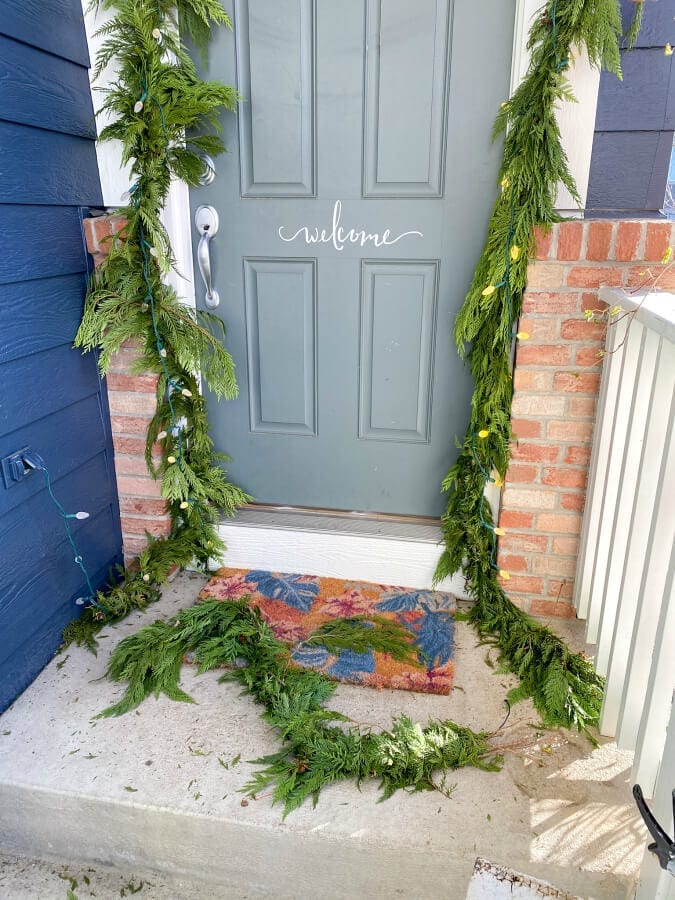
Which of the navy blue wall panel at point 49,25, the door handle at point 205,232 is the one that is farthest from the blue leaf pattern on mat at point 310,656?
the navy blue wall panel at point 49,25

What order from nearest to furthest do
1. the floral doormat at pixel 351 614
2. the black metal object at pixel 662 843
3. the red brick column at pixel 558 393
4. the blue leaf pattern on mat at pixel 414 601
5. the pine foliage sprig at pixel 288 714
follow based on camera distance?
the black metal object at pixel 662 843 → the pine foliage sprig at pixel 288 714 → the red brick column at pixel 558 393 → the floral doormat at pixel 351 614 → the blue leaf pattern on mat at pixel 414 601

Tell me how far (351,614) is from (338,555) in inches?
9.4

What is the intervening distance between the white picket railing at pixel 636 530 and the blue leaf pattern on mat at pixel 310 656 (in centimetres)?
78

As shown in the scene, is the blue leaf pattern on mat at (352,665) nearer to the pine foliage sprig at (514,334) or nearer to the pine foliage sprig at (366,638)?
the pine foliage sprig at (366,638)

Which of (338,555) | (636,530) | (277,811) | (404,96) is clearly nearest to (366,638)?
(338,555)

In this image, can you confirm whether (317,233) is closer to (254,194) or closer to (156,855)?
(254,194)

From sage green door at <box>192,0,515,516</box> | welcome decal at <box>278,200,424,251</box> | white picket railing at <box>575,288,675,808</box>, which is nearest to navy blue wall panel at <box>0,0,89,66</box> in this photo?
sage green door at <box>192,0,515,516</box>

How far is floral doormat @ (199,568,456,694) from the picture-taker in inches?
79.0

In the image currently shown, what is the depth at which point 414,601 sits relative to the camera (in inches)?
91.7

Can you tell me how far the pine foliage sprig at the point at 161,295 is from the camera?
6.45ft

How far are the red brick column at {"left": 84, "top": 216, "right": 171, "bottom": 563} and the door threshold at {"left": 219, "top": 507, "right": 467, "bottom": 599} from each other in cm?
28

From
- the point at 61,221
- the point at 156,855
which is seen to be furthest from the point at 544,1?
the point at 156,855

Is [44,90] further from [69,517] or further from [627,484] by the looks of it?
[627,484]

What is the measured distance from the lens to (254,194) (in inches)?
87.0
